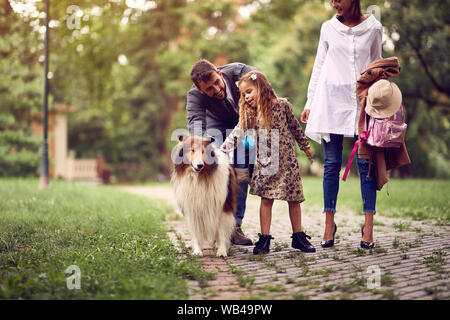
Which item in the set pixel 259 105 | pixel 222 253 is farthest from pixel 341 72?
pixel 222 253

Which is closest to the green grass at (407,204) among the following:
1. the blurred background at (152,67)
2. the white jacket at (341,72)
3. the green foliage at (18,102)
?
the white jacket at (341,72)

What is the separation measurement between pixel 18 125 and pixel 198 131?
13.2 meters

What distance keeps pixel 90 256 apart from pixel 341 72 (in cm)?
288

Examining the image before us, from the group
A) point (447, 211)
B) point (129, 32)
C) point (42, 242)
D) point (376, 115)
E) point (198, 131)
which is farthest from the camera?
point (129, 32)

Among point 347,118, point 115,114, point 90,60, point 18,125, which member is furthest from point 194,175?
point 115,114

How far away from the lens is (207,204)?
4195 millimetres

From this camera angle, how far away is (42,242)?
4.27 m

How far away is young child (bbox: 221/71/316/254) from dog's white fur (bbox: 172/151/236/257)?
0.89ft

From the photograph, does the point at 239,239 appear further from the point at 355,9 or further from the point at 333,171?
the point at 355,9

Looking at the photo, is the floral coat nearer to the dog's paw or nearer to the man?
the man

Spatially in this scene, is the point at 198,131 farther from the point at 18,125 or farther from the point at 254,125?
the point at 18,125

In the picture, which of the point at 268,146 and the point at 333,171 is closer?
the point at 268,146

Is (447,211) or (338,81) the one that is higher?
(338,81)

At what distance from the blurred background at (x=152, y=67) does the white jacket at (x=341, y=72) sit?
25.9 ft
